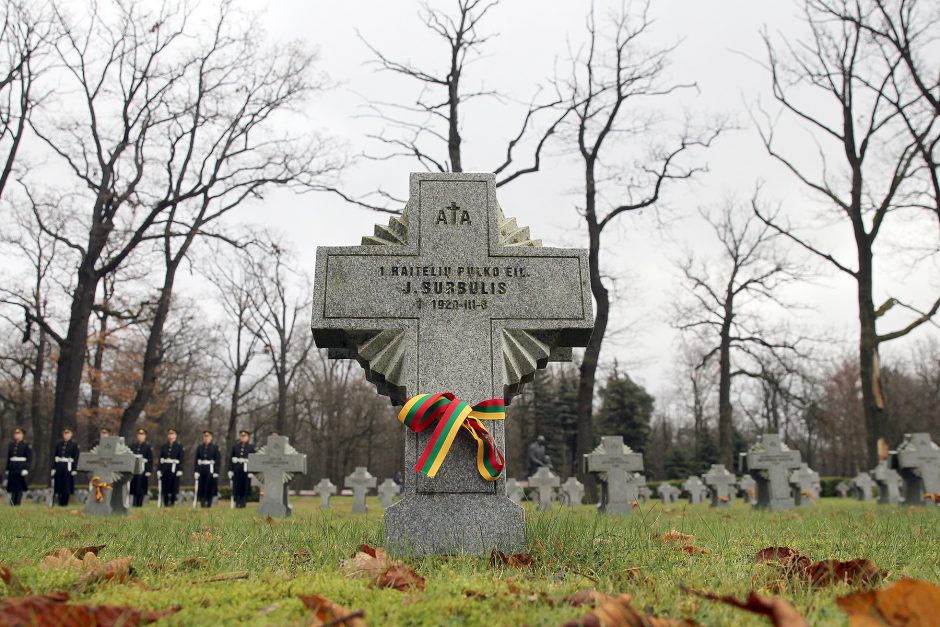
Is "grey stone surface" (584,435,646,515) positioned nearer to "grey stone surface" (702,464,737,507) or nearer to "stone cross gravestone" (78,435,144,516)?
"grey stone surface" (702,464,737,507)

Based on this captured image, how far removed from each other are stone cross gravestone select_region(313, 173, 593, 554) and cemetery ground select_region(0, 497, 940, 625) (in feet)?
2.25

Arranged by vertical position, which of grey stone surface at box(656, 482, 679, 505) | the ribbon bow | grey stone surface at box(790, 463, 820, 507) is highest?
the ribbon bow

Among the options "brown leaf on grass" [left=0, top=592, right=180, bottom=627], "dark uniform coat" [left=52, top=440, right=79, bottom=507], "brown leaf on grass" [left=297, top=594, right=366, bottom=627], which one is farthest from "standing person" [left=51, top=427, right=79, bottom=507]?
"brown leaf on grass" [left=297, top=594, right=366, bottom=627]

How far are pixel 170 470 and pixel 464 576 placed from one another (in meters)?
17.2

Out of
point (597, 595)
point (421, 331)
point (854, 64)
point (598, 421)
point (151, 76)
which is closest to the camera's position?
point (597, 595)

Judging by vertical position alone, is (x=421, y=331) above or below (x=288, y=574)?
above

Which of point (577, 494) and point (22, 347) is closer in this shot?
point (577, 494)

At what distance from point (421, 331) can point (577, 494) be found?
62.5 feet

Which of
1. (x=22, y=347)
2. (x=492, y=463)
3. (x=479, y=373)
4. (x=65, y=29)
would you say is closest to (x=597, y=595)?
(x=492, y=463)

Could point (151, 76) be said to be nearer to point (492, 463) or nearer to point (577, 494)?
point (577, 494)

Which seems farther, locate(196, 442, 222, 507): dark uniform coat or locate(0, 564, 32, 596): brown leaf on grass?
locate(196, 442, 222, 507): dark uniform coat

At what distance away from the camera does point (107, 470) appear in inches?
488

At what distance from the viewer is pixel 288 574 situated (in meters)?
3.00

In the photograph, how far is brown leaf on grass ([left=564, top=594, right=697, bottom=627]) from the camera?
2.04 m
